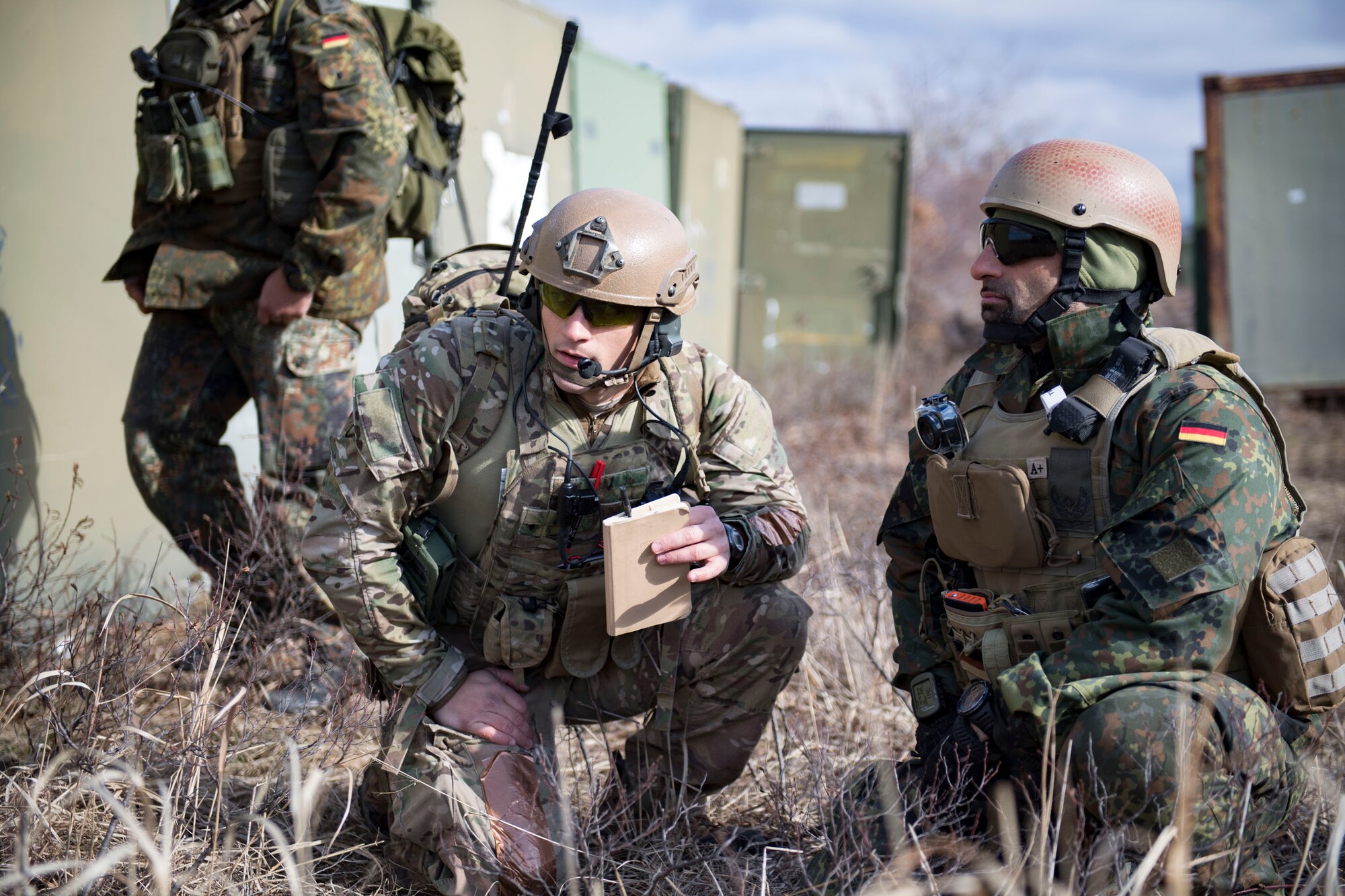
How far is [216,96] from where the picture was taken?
3469 mm

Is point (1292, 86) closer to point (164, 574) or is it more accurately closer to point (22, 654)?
point (164, 574)

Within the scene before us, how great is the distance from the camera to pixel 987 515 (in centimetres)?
229

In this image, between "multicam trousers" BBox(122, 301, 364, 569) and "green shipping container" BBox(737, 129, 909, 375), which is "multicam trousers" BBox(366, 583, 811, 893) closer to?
"multicam trousers" BBox(122, 301, 364, 569)

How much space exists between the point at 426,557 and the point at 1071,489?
137 cm

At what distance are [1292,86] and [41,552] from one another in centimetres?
918

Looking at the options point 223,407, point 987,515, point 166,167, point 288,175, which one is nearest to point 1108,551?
point 987,515

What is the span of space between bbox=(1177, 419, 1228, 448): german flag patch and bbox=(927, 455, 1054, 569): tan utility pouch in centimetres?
30

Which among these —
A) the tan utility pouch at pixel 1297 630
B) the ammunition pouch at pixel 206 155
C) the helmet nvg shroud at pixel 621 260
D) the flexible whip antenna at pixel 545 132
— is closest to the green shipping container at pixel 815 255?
the ammunition pouch at pixel 206 155

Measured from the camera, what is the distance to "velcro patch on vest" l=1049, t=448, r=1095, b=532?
224 centimetres

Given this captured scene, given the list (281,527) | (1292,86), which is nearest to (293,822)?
(281,527)

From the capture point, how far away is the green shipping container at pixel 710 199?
8031mm

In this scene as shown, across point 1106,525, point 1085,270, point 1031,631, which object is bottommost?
point 1031,631

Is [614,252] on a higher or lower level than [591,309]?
higher

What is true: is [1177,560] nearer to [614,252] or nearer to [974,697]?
[974,697]
